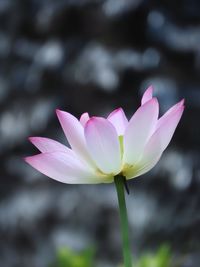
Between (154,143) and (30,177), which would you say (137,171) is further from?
(30,177)

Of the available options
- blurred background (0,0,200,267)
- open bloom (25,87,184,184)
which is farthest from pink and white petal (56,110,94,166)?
blurred background (0,0,200,267)

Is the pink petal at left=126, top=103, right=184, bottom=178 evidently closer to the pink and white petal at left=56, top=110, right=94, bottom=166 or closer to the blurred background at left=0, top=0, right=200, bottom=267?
the pink and white petal at left=56, top=110, right=94, bottom=166

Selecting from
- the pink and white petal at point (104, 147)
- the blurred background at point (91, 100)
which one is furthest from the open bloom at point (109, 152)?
the blurred background at point (91, 100)

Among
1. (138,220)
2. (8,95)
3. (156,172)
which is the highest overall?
(8,95)

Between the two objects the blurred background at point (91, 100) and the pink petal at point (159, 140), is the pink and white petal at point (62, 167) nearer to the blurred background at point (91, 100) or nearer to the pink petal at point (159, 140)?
the pink petal at point (159, 140)

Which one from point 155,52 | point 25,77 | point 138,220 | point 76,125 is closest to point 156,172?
point 138,220

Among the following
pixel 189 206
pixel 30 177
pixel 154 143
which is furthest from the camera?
pixel 30 177
